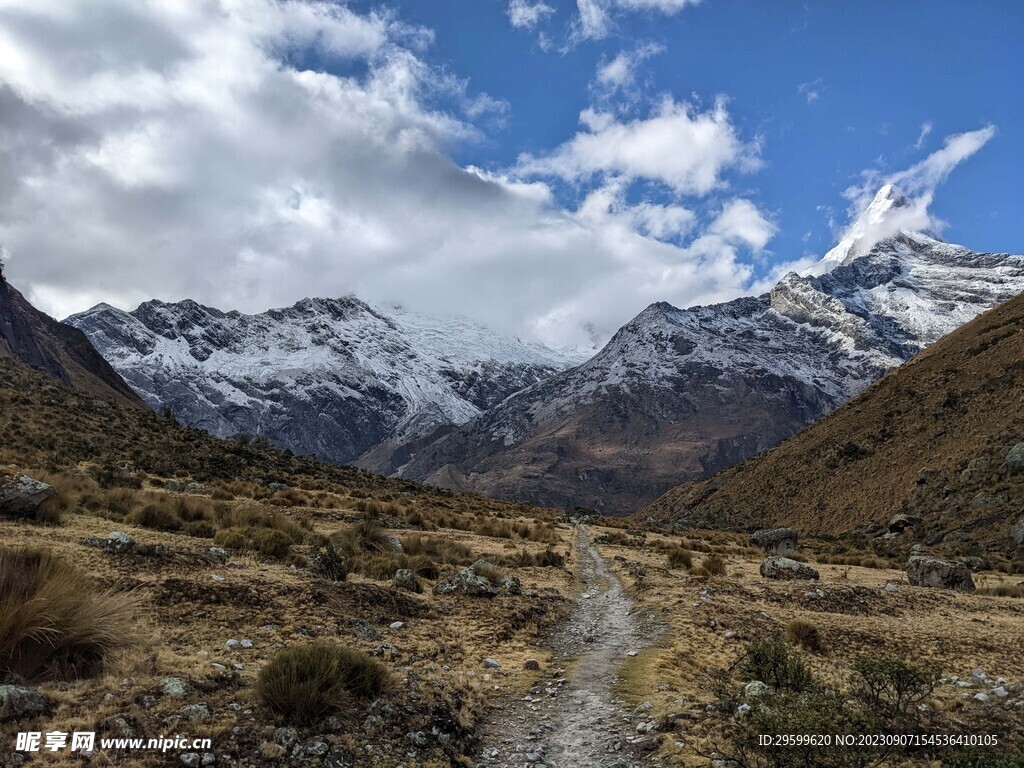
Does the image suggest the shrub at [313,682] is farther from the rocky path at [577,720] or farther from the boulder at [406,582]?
the boulder at [406,582]

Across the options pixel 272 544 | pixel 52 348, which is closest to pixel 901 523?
pixel 272 544

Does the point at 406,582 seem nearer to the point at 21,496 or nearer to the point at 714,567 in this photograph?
the point at 21,496

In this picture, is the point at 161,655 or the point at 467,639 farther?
the point at 467,639

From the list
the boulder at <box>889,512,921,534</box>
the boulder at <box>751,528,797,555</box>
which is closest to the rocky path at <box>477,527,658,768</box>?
the boulder at <box>751,528,797,555</box>

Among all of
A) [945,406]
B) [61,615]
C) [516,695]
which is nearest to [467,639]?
[516,695]

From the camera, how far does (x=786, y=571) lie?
74.1ft

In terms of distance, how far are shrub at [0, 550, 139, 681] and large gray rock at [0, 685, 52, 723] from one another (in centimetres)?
58

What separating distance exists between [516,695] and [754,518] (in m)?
66.0

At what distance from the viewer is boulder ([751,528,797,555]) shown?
38750 millimetres

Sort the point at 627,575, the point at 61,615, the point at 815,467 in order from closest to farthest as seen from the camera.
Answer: the point at 61,615
the point at 627,575
the point at 815,467

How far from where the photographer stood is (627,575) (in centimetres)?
2134

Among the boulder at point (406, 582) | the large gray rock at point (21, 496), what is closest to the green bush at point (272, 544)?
the boulder at point (406, 582)

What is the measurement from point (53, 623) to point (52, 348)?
408 feet

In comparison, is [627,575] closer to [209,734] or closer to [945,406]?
[209,734]
